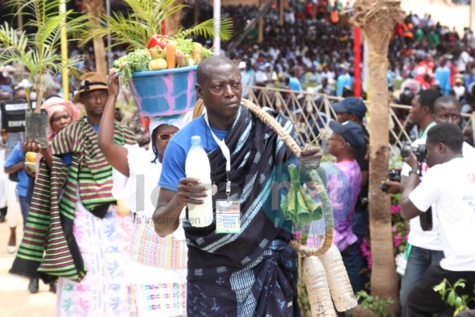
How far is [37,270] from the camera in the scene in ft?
16.6

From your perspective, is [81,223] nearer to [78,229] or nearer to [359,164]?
[78,229]

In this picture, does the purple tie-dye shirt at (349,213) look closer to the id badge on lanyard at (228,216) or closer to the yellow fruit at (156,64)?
the yellow fruit at (156,64)

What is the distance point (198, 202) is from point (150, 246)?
1592 mm

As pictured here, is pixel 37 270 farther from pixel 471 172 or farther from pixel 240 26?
pixel 240 26

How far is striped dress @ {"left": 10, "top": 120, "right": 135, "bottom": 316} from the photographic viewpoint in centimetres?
500

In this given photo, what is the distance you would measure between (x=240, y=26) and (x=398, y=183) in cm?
1990

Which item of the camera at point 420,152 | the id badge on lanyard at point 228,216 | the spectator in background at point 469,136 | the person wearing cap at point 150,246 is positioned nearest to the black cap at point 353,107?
the spectator in background at point 469,136

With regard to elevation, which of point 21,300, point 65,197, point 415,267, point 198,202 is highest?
point 198,202

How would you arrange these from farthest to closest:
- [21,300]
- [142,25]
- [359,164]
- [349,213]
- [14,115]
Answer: [21,300], [14,115], [359,164], [349,213], [142,25]

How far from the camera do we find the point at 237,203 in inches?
129

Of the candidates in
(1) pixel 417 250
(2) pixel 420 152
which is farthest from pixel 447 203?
(1) pixel 417 250

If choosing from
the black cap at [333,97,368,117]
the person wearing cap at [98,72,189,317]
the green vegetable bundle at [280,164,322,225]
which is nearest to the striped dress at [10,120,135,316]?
the person wearing cap at [98,72,189,317]

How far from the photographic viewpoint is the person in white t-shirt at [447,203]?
15.0 feet

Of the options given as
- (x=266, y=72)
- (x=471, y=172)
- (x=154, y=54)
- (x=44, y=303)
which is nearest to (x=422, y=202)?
(x=471, y=172)
